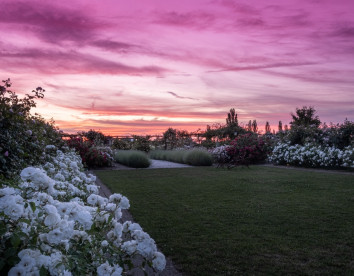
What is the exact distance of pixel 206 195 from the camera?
647 cm

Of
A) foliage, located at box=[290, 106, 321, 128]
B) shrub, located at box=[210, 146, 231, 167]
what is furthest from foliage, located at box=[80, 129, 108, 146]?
foliage, located at box=[290, 106, 321, 128]

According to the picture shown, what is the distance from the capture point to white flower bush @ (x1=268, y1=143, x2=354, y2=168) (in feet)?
34.5

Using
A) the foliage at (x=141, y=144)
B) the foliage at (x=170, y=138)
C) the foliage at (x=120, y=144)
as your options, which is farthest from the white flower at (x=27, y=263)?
the foliage at (x=170, y=138)

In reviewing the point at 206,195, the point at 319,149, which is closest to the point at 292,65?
the point at 319,149

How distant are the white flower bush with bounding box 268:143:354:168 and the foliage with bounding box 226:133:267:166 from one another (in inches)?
25.6

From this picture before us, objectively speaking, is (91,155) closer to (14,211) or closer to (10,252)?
(14,211)

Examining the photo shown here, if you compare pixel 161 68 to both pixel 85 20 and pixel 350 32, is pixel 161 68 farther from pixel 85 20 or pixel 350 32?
pixel 350 32

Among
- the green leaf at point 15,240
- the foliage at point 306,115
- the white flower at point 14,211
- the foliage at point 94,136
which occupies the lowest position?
the green leaf at point 15,240

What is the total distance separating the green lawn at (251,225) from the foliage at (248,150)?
5892mm

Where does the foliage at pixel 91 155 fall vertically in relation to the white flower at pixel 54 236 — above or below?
below

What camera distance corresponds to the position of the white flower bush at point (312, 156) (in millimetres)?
10523

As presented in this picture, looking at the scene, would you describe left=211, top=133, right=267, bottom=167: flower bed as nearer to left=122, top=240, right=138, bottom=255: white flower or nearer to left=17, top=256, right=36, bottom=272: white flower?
left=122, top=240, right=138, bottom=255: white flower

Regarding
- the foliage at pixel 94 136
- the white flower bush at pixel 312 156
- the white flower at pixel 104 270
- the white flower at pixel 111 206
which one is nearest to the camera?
the white flower at pixel 104 270

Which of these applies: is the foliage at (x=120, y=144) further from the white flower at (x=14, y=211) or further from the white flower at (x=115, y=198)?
the white flower at (x=14, y=211)
